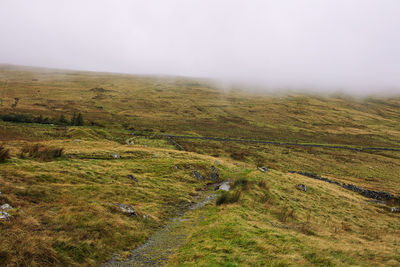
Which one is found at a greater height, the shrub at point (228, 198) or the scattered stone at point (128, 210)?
the scattered stone at point (128, 210)

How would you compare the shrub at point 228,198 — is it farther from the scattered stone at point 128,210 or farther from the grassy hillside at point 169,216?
the scattered stone at point 128,210

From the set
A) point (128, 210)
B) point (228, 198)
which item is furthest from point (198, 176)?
point (128, 210)

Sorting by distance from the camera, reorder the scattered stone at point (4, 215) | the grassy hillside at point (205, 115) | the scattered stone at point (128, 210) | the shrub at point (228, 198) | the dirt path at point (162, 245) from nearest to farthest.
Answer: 1. the scattered stone at point (4, 215)
2. the dirt path at point (162, 245)
3. the scattered stone at point (128, 210)
4. the shrub at point (228, 198)
5. the grassy hillside at point (205, 115)

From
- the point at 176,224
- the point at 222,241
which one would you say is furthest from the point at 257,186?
the point at 222,241

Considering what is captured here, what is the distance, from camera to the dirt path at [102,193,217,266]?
1088cm

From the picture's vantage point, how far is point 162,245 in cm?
1298

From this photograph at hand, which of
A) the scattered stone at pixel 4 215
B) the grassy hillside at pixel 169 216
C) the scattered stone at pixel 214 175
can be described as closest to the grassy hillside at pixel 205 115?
the grassy hillside at pixel 169 216

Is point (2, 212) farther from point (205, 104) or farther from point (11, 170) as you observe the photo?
point (205, 104)

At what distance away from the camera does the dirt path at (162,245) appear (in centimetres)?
1088

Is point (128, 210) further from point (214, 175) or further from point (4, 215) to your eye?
point (214, 175)

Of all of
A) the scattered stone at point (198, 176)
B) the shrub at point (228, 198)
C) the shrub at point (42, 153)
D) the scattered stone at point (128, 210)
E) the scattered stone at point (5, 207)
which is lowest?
the scattered stone at point (198, 176)

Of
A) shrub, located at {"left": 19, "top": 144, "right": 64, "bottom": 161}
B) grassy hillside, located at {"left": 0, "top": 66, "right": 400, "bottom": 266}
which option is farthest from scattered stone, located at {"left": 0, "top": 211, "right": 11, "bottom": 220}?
shrub, located at {"left": 19, "top": 144, "right": 64, "bottom": 161}

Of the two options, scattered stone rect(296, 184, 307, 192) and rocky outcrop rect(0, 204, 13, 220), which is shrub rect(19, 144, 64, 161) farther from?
scattered stone rect(296, 184, 307, 192)

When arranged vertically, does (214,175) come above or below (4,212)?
below
